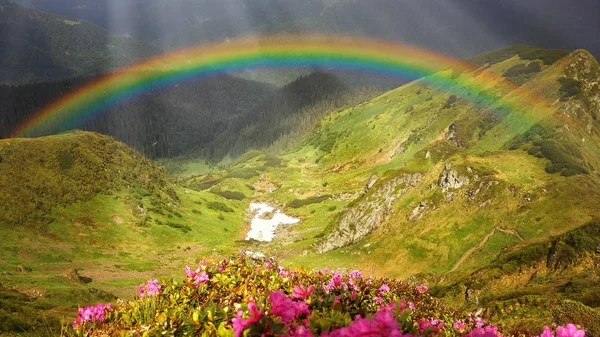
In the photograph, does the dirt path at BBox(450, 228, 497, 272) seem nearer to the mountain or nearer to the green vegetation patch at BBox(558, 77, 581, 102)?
the mountain

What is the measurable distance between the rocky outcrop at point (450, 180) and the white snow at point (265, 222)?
4300 cm

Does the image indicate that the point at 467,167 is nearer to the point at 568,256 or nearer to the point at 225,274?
the point at 568,256

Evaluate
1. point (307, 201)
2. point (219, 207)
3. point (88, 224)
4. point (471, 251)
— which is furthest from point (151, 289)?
point (307, 201)

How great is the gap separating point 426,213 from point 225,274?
33.2m

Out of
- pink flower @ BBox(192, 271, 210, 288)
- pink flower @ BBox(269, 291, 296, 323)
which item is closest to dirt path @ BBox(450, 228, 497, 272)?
pink flower @ BBox(192, 271, 210, 288)

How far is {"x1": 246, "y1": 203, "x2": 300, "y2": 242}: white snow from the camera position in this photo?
76387mm

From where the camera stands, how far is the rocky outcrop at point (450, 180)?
35744 millimetres

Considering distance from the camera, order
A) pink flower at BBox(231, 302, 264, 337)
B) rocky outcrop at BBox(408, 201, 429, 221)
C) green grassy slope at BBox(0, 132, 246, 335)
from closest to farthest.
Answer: pink flower at BBox(231, 302, 264, 337) < green grassy slope at BBox(0, 132, 246, 335) < rocky outcrop at BBox(408, 201, 429, 221)

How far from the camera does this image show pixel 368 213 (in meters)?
44.5

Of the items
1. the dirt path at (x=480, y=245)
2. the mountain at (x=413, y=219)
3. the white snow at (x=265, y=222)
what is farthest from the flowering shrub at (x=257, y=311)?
the white snow at (x=265, y=222)

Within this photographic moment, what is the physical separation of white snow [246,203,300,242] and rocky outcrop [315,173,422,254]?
28.8 metres

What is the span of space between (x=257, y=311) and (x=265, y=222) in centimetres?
8788

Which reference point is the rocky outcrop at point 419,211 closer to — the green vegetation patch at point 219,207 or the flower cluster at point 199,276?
the flower cluster at point 199,276

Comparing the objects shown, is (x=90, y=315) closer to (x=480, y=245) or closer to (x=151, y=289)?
(x=151, y=289)
